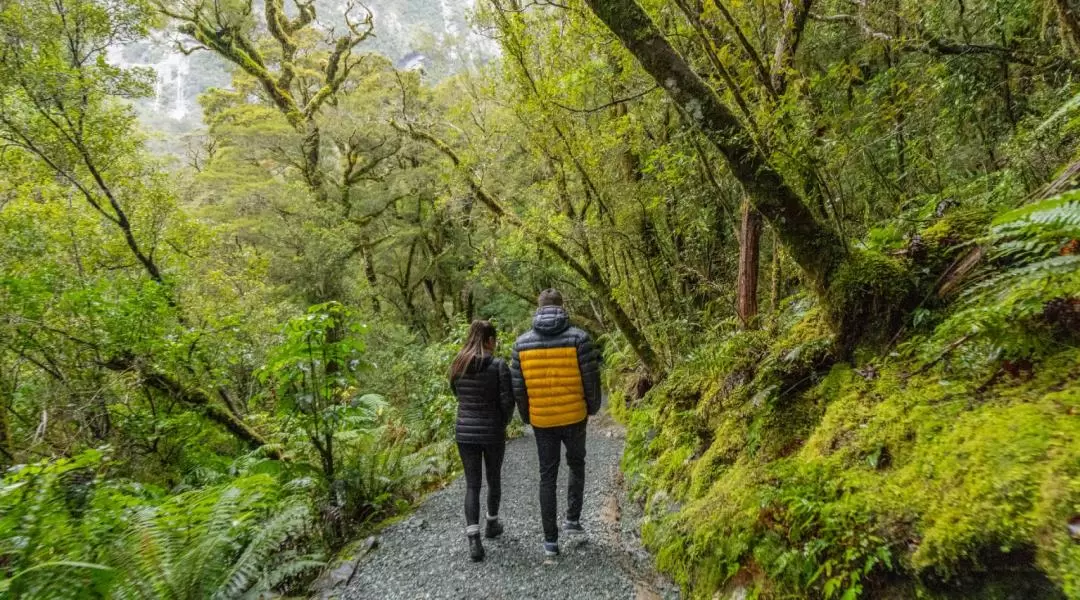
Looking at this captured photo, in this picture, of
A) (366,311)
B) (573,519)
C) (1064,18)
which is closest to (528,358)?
(573,519)

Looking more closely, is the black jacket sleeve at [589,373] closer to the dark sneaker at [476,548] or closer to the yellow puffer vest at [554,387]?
the yellow puffer vest at [554,387]

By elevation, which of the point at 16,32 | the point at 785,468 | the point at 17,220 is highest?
the point at 16,32

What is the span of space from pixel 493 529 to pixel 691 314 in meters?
3.98

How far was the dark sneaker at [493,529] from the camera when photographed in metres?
4.34

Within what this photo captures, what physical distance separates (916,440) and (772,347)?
5.78 ft

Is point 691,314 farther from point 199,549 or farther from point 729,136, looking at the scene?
point 199,549

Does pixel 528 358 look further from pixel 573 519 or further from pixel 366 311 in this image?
pixel 366 311

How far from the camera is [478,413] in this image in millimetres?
3967

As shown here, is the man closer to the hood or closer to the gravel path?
the hood

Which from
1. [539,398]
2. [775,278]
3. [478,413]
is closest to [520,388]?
[539,398]

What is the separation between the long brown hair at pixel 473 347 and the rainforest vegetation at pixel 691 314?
111 centimetres

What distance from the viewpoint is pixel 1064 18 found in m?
3.45

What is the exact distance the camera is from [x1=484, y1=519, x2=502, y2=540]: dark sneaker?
14.3 feet

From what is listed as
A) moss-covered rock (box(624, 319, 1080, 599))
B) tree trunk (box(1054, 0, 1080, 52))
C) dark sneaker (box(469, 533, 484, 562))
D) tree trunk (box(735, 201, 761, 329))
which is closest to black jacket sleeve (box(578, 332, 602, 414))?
moss-covered rock (box(624, 319, 1080, 599))
